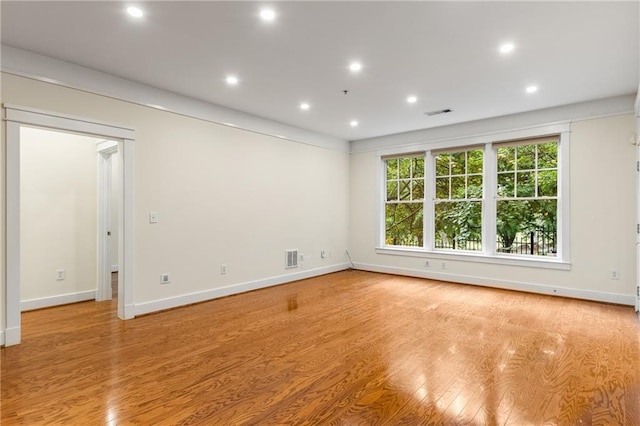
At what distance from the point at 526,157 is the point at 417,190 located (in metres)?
1.94

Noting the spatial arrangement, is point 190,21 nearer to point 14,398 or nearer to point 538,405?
point 14,398

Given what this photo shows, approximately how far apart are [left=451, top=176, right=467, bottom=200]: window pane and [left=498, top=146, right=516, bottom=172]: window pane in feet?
2.14

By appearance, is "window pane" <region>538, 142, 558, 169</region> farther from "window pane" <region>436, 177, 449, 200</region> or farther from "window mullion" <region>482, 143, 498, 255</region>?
"window pane" <region>436, 177, 449, 200</region>

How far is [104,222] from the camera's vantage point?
4.95 m

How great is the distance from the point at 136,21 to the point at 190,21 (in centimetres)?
44

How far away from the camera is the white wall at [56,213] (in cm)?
439

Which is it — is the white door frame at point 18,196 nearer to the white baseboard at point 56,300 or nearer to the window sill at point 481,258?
the white baseboard at point 56,300

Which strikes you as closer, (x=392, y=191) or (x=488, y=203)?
(x=488, y=203)

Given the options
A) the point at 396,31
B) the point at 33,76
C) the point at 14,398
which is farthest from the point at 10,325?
the point at 396,31

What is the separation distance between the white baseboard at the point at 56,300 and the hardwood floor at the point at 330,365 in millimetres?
219

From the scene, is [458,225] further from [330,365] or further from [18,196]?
[18,196]

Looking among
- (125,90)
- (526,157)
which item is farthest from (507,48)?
(125,90)

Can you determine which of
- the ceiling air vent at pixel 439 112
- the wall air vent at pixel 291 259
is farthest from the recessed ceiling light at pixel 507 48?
the wall air vent at pixel 291 259

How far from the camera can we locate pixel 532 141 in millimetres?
5355
